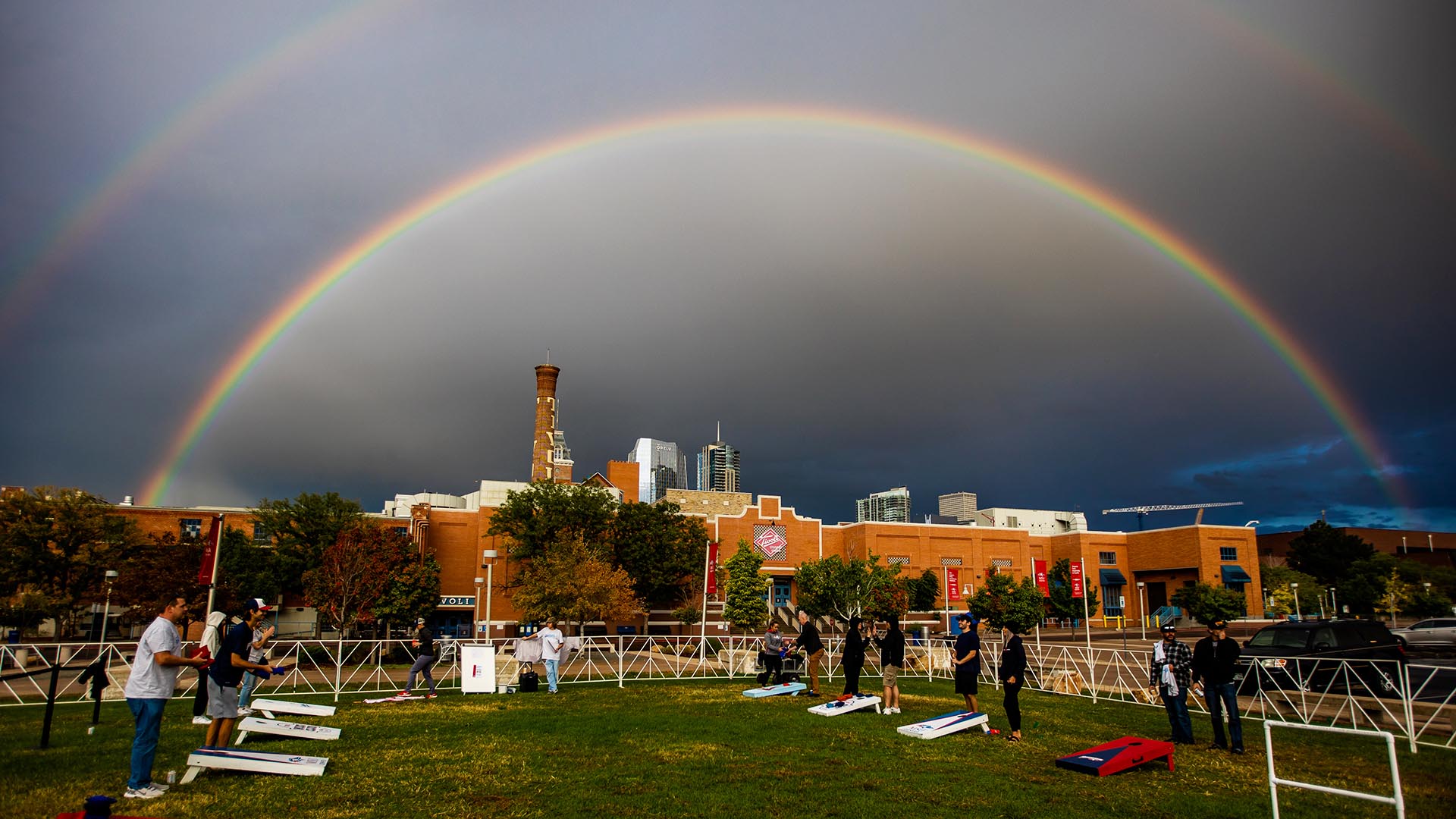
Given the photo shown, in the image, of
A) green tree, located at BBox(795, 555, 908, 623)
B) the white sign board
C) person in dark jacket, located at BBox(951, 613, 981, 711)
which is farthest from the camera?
green tree, located at BBox(795, 555, 908, 623)

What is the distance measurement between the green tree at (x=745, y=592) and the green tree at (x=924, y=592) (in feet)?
56.9

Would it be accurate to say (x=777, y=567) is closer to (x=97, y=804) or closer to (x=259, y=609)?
(x=259, y=609)

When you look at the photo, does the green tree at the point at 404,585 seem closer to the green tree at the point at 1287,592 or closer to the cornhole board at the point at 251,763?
the cornhole board at the point at 251,763

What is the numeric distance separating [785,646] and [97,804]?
20576mm

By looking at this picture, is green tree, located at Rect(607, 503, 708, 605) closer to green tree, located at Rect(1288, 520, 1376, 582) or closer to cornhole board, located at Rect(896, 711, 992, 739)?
cornhole board, located at Rect(896, 711, 992, 739)

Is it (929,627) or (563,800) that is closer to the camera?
(563,800)

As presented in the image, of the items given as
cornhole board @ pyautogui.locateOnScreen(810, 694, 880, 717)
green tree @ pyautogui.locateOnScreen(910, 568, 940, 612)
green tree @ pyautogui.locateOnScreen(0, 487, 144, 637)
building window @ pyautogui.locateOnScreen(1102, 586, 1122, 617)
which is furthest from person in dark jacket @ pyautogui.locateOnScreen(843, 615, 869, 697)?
building window @ pyautogui.locateOnScreen(1102, 586, 1122, 617)

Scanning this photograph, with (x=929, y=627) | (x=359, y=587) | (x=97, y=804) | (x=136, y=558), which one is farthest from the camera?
(x=929, y=627)

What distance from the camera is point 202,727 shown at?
48.6 feet

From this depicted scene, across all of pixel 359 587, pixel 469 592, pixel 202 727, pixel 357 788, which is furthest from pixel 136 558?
pixel 357 788

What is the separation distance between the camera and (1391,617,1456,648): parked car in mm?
44319

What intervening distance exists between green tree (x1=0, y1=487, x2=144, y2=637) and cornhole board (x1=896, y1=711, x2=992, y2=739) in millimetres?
47838

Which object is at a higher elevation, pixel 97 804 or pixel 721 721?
pixel 97 804

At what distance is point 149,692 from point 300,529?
150 ft
